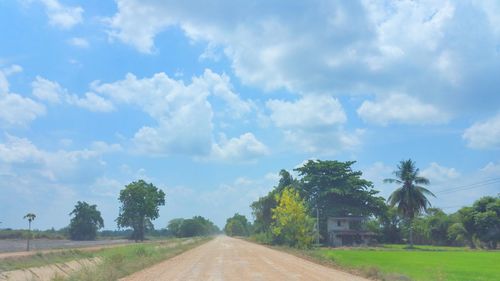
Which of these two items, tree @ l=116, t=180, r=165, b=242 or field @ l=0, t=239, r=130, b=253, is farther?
tree @ l=116, t=180, r=165, b=242

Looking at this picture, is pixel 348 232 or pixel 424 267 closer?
pixel 424 267

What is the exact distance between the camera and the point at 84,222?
130m

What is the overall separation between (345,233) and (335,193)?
7.30m

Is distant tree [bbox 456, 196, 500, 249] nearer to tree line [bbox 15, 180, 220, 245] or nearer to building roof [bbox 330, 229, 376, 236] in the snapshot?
building roof [bbox 330, 229, 376, 236]

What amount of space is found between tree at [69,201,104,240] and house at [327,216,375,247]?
70.2 m

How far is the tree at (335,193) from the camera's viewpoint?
292 ft

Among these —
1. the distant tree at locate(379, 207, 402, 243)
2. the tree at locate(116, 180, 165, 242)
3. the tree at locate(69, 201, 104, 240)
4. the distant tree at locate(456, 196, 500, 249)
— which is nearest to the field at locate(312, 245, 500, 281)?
the distant tree at locate(456, 196, 500, 249)

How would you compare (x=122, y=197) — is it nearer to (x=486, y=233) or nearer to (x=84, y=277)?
(x=486, y=233)

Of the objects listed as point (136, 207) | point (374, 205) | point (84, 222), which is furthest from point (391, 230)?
point (84, 222)

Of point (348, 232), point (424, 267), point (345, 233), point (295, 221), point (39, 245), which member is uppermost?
point (295, 221)

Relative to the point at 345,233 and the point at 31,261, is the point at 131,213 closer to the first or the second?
the point at 345,233

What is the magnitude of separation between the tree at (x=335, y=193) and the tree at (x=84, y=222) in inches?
2543

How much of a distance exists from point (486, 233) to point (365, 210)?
65.0ft

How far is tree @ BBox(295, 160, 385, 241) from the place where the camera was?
292 feet
